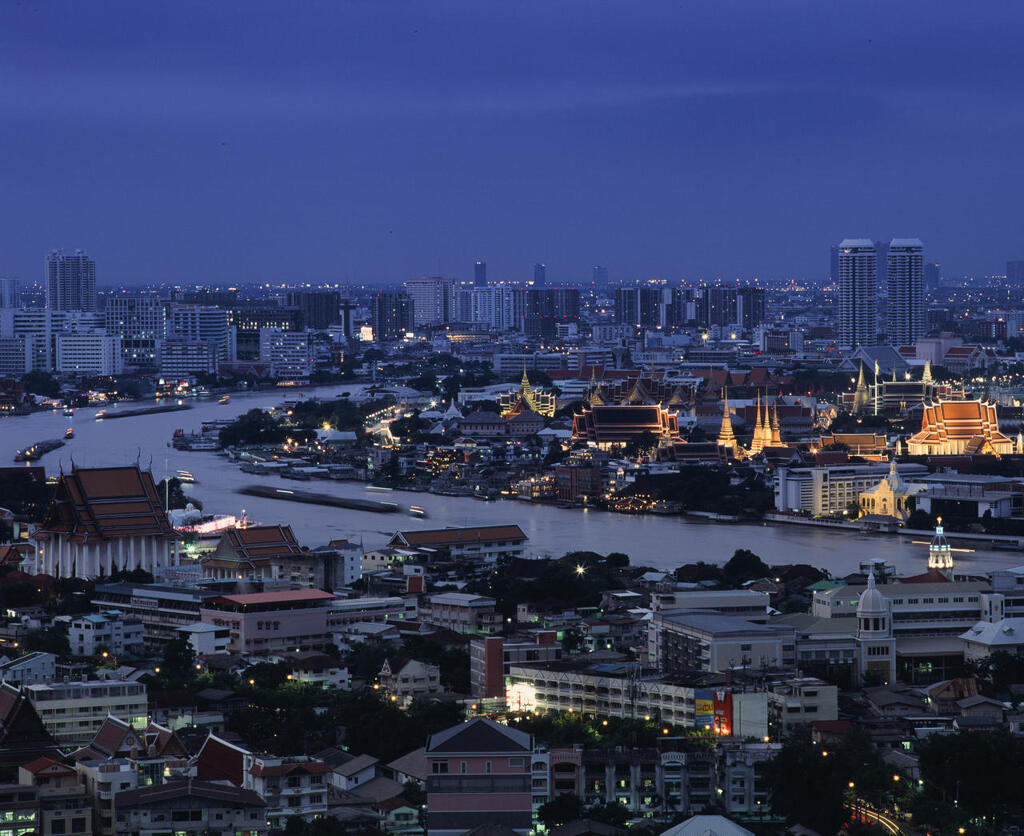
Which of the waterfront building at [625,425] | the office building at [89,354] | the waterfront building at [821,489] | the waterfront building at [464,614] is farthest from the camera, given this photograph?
the office building at [89,354]

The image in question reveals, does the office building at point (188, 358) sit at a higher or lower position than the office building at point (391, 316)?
lower

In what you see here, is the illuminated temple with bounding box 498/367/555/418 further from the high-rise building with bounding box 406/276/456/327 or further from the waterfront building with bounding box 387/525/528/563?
the high-rise building with bounding box 406/276/456/327

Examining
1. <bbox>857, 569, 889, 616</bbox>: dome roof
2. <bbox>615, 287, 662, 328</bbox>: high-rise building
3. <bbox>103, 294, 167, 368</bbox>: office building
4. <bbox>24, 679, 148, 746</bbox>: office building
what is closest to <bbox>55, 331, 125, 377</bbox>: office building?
<bbox>103, 294, 167, 368</bbox>: office building

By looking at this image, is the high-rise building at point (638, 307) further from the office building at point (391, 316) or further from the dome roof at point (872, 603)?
the dome roof at point (872, 603)

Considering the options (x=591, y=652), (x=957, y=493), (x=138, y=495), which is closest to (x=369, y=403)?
(x=957, y=493)

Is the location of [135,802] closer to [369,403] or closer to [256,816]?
[256,816]

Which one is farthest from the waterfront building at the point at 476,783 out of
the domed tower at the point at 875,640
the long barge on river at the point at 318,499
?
the long barge on river at the point at 318,499
